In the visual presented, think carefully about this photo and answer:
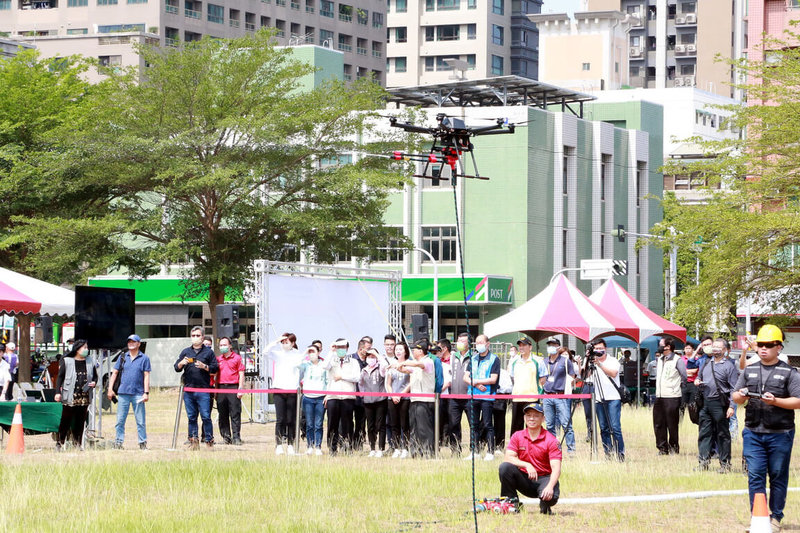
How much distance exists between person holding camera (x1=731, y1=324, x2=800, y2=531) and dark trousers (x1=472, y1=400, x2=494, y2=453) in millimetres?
8059

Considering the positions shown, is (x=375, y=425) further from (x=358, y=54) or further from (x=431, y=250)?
(x=358, y=54)

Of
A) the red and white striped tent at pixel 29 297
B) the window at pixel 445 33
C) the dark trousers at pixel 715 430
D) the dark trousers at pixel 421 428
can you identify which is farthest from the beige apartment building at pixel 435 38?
the dark trousers at pixel 715 430

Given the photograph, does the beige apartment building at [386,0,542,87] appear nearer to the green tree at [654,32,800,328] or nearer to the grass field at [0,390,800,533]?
the green tree at [654,32,800,328]

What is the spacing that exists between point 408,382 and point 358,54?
10307cm

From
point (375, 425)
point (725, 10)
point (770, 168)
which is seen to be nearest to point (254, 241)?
point (770, 168)

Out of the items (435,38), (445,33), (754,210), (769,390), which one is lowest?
(769,390)

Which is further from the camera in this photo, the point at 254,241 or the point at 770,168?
the point at 254,241

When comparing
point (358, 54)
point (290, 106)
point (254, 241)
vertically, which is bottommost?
point (254, 241)

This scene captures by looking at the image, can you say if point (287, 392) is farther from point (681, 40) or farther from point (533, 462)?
point (681, 40)

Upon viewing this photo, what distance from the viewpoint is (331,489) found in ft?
52.9

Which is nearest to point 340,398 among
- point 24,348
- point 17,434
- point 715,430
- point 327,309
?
point 17,434

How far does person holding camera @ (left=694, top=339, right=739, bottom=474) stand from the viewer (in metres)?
18.3

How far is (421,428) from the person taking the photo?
2133 centimetres

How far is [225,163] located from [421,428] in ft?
78.8
